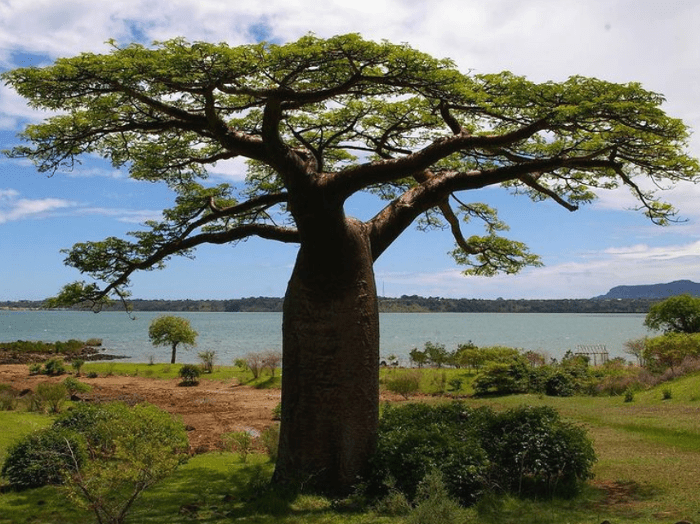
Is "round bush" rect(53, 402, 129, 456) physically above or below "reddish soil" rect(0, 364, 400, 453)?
above

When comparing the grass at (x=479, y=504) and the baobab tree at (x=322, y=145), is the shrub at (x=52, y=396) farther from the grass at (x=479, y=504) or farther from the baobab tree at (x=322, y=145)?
the baobab tree at (x=322, y=145)

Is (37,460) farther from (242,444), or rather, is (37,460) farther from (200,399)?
(200,399)

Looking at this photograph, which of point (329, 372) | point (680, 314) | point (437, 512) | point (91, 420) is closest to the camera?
point (437, 512)

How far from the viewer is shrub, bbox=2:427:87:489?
31.7ft

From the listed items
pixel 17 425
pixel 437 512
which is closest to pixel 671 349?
pixel 437 512

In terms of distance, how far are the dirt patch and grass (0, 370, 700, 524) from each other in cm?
370

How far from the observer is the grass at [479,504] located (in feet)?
26.0

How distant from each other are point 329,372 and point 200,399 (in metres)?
17.6

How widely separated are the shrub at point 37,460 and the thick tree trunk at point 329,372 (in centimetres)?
327

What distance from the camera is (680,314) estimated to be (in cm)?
3114

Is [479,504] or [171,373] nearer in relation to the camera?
[479,504]

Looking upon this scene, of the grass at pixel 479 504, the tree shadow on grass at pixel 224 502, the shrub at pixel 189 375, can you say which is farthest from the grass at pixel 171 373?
the tree shadow on grass at pixel 224 502

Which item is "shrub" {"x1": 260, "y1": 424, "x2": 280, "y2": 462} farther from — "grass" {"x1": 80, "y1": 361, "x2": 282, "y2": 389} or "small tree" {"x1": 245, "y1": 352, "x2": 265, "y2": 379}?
"small tree" {"x1": 245, "y1": 352, "x2": 265, "y2": 379}

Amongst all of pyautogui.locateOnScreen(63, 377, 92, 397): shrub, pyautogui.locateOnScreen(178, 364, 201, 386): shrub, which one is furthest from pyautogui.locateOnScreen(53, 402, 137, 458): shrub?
pyautogui.locateOnScreen(178, 364, 201, 386): shrub
